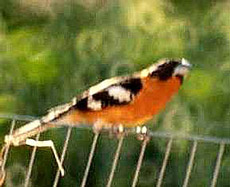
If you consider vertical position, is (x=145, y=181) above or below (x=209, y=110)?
below

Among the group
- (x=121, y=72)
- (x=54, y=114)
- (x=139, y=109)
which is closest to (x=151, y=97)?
(x=139, y=109)

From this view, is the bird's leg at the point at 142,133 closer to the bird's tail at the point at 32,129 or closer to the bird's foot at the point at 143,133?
the bird's foot at the point at 143,133

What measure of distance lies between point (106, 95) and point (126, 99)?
0.12 feet

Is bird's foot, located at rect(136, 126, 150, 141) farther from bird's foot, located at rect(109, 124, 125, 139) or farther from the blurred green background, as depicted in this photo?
the blurred green background

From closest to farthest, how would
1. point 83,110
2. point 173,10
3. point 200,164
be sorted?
point 83,110, point 200,164, point 173,10

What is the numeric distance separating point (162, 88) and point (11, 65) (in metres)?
0.45

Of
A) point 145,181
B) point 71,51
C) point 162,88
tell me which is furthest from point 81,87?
point 162,88

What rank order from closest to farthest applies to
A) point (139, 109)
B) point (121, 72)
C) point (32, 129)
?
point (32, 129) → point (139, 109) → point (121, 72)

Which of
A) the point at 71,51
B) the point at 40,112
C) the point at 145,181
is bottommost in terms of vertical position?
the point at 145,181

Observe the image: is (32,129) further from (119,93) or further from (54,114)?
(119,93)

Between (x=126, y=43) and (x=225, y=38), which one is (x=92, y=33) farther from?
(x=225, y=38)

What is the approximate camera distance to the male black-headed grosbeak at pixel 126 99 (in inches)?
53.1

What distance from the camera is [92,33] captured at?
1810mm

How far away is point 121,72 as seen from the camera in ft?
5.80
